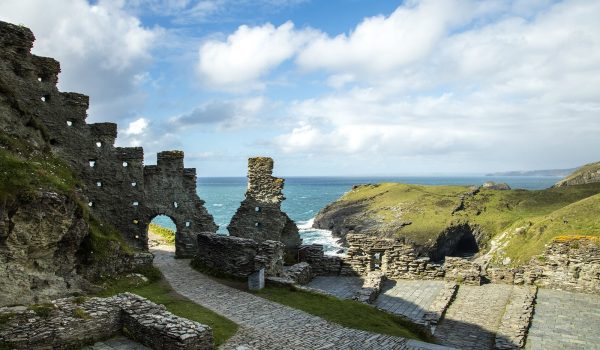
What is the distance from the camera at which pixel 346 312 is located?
58.6 feet

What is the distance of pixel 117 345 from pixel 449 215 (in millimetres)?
69454

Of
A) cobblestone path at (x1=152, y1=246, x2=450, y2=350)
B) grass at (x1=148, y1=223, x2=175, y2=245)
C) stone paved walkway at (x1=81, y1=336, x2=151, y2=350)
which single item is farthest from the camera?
grass at (x1=148, y1=223, x2=175, y2=245)

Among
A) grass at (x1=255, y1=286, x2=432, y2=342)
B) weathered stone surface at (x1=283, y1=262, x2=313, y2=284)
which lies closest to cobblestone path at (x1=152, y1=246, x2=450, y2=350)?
grass at (x1=255, y1=286, x2=432, y2=342)

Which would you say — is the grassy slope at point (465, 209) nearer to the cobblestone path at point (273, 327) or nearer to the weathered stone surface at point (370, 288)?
Result: the weathered stone surface at point (370, 288)

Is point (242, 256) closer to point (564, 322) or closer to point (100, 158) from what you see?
point (100, 158)

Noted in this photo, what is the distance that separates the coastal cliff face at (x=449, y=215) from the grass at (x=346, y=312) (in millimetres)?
36996

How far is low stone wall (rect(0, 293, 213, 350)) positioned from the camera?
1148cm

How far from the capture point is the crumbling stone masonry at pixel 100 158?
980 inches

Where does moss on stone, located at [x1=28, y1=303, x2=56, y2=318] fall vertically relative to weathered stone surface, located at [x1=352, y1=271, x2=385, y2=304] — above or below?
above

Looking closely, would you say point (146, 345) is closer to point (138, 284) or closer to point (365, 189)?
point (138, 284)

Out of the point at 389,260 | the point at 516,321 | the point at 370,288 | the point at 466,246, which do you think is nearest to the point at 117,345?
the point at 370,288

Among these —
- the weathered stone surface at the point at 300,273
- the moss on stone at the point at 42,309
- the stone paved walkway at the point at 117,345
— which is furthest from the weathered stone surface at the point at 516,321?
the moss on stone at the point at 42,309

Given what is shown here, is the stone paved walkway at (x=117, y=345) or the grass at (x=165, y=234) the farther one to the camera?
the grass at (x=165, y=234)

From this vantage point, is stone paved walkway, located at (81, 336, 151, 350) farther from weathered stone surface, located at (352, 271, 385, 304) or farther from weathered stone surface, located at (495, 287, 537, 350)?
weathered stone surface, located at (495, 287, 537, 350)
